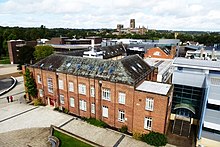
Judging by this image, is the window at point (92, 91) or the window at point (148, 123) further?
the window at point (92, 91)

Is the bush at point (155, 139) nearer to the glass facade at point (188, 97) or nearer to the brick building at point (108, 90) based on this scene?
the brick building at point (108, 90)

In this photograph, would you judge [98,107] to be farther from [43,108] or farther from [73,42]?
[73,42]

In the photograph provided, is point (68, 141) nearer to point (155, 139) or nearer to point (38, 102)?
point (155, 139)

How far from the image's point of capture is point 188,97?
26625mm

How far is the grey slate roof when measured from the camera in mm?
25062

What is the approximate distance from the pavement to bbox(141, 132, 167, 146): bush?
0.76 metres

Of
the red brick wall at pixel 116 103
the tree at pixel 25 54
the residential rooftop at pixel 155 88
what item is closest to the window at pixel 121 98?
the red brick wall at pixel 116 103

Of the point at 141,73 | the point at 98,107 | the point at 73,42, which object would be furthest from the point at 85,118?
the point at 73,42

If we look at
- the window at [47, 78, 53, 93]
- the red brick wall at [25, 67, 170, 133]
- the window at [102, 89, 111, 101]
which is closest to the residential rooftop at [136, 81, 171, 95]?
the red brick wall at [25, 67, 170, 133]

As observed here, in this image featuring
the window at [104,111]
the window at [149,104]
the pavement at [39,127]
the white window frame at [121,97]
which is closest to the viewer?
the pavement at [39,127]

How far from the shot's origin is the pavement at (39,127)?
22.4 metres

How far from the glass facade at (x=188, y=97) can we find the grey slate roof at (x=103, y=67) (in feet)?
19.3

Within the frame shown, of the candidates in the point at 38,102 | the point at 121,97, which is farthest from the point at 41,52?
the point at 121,97

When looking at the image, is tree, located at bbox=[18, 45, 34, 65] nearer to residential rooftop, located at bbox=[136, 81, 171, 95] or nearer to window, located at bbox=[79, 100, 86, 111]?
window, located at bbox=[79, 100, 86, 111]
